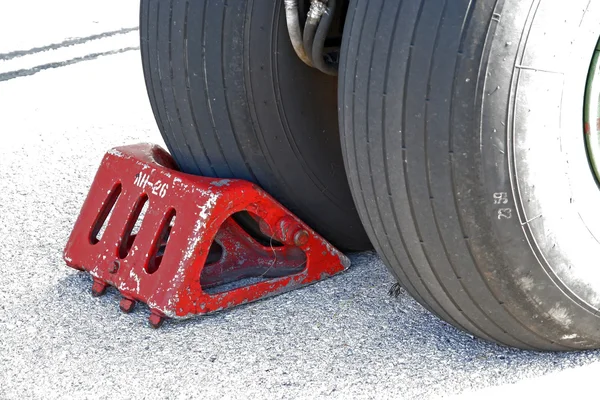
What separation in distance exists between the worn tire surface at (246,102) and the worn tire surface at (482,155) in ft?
1.48

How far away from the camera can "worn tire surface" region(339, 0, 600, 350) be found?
1.87 m

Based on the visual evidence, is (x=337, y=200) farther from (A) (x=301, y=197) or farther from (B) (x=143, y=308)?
(B) (x=143, y=308)

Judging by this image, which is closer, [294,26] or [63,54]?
[294,26]

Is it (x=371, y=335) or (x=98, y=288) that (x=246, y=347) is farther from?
(x=98, y=288)

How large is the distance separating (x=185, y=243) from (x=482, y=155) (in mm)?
865

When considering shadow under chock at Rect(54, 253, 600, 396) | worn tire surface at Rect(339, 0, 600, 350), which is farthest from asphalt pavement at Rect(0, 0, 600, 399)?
worn tire surface at Rect(339, 0, 600, 350)

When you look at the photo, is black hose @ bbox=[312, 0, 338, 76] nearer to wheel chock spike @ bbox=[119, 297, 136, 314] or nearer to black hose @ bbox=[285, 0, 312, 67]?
black hose @ bbox=[285, 0, 312, 67]

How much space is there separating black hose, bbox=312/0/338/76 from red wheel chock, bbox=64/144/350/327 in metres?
0.36

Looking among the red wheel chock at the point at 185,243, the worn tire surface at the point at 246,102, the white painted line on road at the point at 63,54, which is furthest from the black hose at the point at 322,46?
the white painted line on road at the point at 63,54

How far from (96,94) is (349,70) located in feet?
A: 8.79

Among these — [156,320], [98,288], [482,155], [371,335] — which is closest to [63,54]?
[98,288]

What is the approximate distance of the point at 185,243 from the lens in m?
2.46

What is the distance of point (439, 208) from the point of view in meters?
1.98

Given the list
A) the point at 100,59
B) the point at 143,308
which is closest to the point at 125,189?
the point at 143,308
